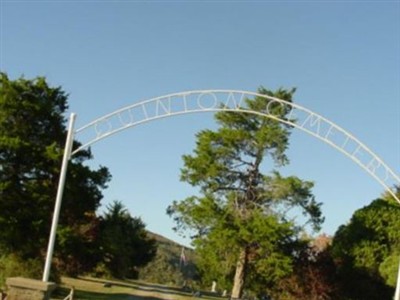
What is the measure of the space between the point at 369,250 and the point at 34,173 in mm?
24622

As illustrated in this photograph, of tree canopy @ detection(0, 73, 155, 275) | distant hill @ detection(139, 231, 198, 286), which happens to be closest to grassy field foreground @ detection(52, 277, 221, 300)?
tree canopy @ detection(0, 73, 155, 275)

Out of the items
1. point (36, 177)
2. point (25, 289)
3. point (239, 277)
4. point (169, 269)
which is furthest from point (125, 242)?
point (25, 289)

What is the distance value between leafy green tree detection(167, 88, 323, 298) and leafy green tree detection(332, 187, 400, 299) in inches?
262

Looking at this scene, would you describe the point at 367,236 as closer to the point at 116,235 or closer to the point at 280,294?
the point at 280,294

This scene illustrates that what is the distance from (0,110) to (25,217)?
5322mm

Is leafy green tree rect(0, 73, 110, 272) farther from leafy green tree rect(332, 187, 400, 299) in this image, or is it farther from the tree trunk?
leafy green tree rect(332, 187, 400, 299)

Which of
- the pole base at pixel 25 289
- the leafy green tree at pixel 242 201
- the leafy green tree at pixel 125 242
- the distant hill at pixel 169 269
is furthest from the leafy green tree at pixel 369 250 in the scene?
the pole base at pixel 25 289

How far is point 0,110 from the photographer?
28.7 m

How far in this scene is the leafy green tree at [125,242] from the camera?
57.0 metres

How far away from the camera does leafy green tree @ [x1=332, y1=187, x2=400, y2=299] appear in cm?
4216

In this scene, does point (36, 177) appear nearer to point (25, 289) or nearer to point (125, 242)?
point (25, 289)

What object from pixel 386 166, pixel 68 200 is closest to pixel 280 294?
pixel 68 200

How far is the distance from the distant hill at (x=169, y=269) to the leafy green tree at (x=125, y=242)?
5.93 metres

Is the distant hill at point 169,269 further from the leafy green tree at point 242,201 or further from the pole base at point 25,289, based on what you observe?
the pole base at point 25,289
